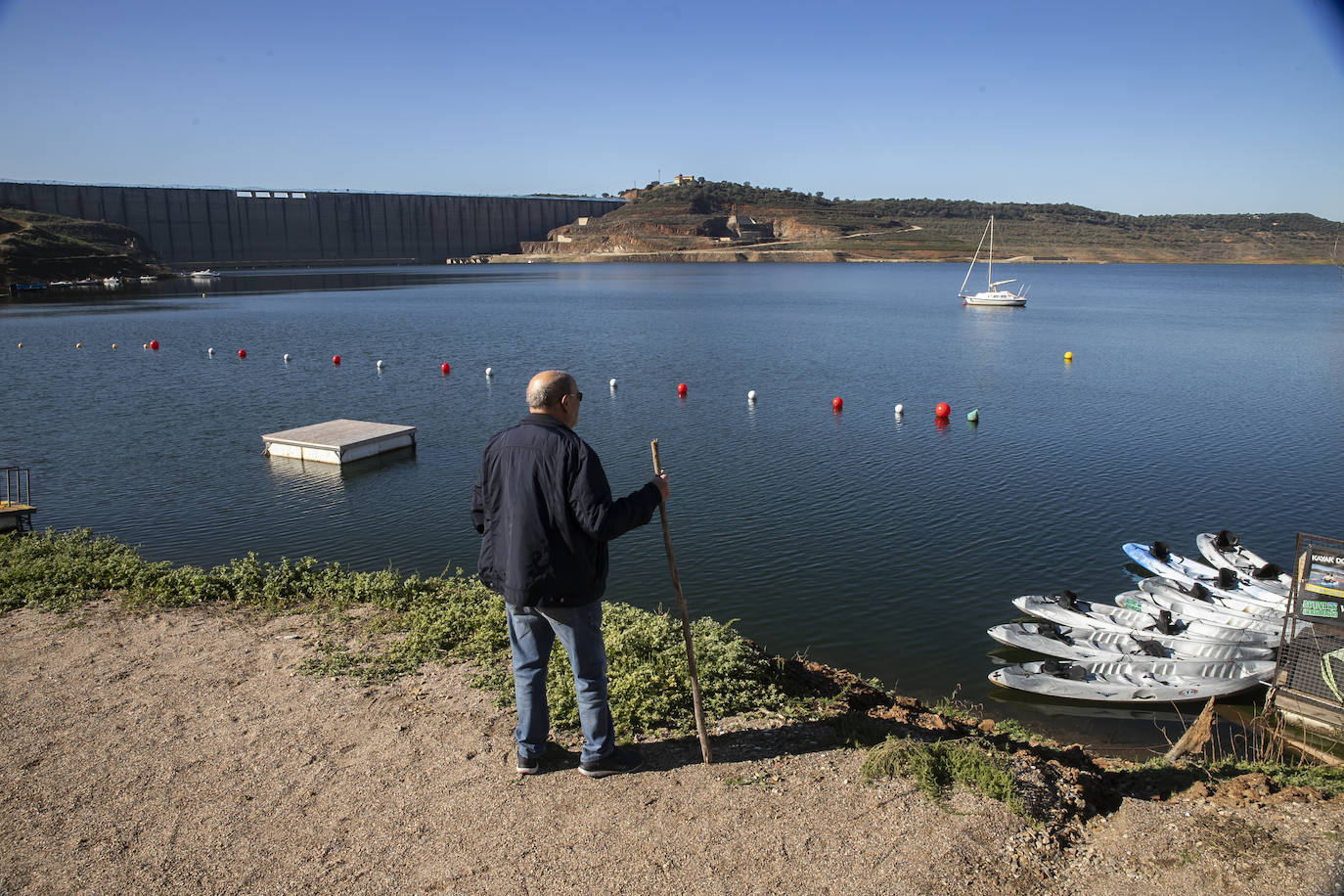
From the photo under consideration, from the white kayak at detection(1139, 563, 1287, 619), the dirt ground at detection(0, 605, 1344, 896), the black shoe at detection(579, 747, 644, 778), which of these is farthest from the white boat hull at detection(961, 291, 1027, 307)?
the black shoe at detection(579, 747, 644, 778)

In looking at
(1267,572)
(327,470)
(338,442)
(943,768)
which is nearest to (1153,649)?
(1267,572)

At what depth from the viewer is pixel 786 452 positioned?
23.1 m

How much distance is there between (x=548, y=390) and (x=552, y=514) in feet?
2.43

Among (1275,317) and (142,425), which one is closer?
(142,425)

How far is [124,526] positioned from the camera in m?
16.8

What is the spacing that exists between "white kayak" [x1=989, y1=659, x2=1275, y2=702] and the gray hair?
8.53 m

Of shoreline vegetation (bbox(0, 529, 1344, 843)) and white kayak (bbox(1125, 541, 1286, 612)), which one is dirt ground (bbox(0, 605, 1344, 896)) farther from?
white kayak (bbox(1125, 541, 1286, 612))

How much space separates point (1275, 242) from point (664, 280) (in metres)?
141

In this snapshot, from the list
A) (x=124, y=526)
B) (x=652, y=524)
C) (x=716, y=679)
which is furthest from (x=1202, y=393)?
(x=124, y=526)

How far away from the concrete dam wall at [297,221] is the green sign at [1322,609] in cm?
15811

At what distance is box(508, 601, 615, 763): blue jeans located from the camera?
521cm

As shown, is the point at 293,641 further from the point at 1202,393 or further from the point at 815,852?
the point at 1202,393

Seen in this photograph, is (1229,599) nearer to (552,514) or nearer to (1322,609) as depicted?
(1322,609)

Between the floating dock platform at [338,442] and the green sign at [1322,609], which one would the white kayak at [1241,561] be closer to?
the green sign at [1322,609]
